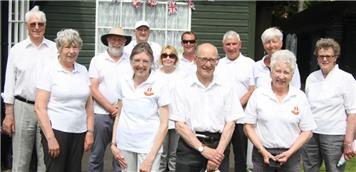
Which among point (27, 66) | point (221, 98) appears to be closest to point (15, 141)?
point (27, 66)

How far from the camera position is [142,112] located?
→ 4465 mm

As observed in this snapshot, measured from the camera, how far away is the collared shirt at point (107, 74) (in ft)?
18.9

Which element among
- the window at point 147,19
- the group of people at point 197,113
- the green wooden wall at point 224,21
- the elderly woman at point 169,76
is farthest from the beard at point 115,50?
the green wooden wall at point 224,21

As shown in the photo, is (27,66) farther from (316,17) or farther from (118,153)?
(316,17)

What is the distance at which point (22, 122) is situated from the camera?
5.42 meters

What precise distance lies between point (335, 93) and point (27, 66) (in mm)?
2978

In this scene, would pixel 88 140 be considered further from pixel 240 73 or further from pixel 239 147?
pixel 240 73

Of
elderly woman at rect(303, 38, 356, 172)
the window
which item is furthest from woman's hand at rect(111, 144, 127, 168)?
the window

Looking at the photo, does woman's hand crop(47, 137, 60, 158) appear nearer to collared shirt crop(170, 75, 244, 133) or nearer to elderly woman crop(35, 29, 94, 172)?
elderly woman crop(35, 29, 94, 172)

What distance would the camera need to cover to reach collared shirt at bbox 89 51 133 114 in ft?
18.9

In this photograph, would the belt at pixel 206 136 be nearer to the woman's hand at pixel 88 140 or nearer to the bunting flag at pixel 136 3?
the woman's hand at pixel 88 140

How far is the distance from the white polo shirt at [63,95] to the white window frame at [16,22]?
275 centimetres

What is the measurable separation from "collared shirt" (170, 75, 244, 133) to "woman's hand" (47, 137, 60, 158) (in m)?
1.01

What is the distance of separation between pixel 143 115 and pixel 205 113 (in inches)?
20.3
